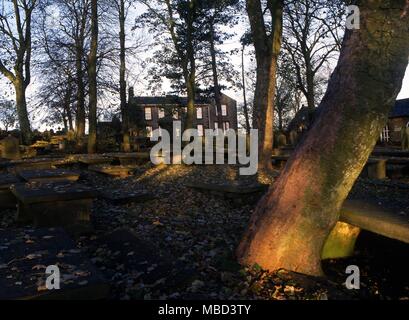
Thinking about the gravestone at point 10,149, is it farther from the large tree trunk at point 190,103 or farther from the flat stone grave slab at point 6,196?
the flat stone grave slab at point 6,196

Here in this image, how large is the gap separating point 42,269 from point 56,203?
255cm

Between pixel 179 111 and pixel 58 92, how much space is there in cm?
792

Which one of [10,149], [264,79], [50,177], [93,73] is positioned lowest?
[50,177]

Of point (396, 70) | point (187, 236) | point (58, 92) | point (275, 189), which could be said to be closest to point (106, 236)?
point (187, 236)

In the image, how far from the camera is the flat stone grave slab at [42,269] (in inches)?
96.0

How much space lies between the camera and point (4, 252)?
319cm

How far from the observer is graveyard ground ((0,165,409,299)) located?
344cm

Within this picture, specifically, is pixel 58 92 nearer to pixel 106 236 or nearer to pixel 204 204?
pixel 204 204

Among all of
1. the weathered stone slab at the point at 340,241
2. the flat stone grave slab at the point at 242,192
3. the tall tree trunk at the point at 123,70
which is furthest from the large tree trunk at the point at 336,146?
the tall tree trunk at the point at 123,70

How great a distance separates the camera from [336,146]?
3.57m

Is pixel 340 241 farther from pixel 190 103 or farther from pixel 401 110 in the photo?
pixel 401 110

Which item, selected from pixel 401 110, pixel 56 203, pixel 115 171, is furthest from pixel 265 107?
pixel 401 110

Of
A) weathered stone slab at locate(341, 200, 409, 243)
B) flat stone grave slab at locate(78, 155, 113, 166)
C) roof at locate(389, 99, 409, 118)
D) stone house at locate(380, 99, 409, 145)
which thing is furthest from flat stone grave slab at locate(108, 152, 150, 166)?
roof at locate(389, 99, 409, 118)

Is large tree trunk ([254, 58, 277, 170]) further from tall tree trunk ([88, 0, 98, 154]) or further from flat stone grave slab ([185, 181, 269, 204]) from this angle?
tall tree trunk ([88, 0, 98, 154])
